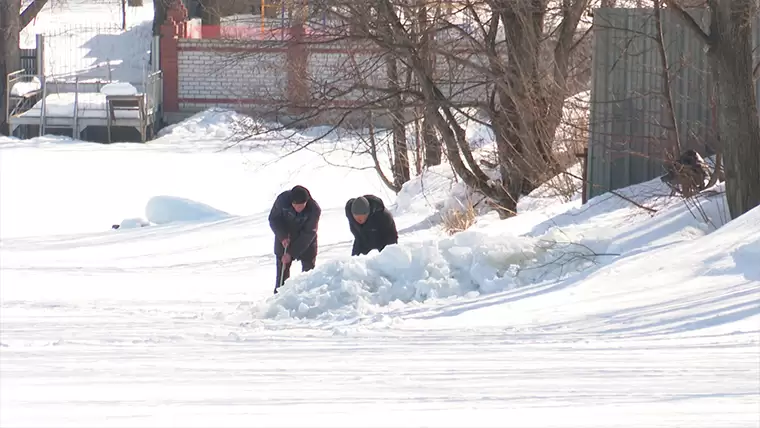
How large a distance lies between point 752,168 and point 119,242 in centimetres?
1067

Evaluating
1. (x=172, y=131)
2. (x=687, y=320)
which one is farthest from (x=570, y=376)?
(x=172, y=131)

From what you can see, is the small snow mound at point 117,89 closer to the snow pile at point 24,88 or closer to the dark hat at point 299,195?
the snow pile at point 24,88

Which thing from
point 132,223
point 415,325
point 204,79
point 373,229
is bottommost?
point 132,223

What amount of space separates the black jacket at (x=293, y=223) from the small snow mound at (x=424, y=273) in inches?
39.6

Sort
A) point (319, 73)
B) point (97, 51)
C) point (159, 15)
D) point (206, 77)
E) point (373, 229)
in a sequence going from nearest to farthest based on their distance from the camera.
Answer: point (373, 229) < point (319, 73) < point (206, 77) < point (159, 15) < point (97, 51)

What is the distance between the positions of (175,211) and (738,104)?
13.3m

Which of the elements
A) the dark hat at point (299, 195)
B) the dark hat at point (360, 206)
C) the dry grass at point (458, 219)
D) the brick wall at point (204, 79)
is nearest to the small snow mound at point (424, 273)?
the dark hat at point (360, 206)

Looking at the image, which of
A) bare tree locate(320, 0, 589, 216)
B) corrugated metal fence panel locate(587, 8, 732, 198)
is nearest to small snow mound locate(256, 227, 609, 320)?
corrugated metal fence panel locate(587, 8, 732, 198)

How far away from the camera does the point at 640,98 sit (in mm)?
12289

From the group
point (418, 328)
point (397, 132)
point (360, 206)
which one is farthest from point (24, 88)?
point (418, 328)

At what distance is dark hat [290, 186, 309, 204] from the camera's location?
10055mm

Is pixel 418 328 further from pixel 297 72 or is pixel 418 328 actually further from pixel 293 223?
pixel 297 72

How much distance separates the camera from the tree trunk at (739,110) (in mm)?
9484

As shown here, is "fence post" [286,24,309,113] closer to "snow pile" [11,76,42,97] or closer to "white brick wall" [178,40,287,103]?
"white brick wall" [178,40,287,103]
